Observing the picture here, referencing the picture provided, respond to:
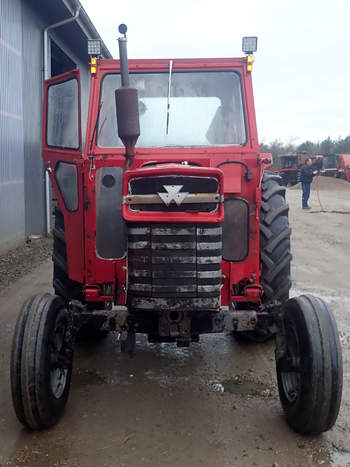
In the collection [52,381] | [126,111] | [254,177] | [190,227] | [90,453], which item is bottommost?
[90,453]

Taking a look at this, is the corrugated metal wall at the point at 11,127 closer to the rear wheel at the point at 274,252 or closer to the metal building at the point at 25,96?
the metal building at the point at 25,96

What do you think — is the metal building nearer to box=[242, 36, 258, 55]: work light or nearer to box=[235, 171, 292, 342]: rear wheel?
box=[242, 36, 258, 55]: work light

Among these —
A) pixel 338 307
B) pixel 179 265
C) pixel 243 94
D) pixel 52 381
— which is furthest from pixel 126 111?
pixel 338 307

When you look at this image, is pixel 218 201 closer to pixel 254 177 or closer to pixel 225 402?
pixel 254 177

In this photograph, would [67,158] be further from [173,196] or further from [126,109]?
[173,196]

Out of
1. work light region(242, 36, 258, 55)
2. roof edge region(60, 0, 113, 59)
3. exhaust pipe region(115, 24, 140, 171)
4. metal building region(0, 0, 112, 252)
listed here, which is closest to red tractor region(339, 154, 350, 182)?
roof edge region(60, 0, 113, 59)

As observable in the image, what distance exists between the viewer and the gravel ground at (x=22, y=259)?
732 cm

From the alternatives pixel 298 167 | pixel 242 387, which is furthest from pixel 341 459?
pixel 298 167

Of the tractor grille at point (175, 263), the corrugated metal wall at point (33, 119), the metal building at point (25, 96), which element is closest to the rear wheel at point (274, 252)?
the tractor grille at point (175, 263)

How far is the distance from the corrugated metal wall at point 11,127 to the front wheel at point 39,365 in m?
5.80

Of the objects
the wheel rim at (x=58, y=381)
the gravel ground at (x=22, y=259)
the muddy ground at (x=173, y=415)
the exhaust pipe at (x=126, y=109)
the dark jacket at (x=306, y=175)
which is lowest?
the muddy ground at (x=173, y=415)

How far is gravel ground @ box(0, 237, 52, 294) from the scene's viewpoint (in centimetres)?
732

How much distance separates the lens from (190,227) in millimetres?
2973

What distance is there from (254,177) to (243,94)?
0.82 metres
